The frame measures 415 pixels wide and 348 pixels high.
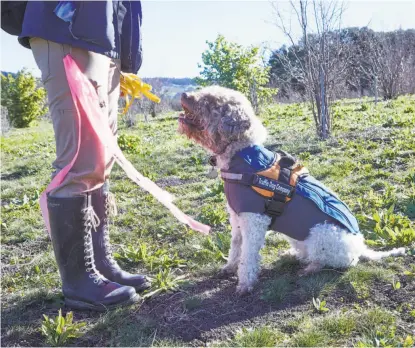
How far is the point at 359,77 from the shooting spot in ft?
83.2

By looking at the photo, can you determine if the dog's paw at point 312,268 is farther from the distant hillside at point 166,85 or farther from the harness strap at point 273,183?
the distant hillside at point 166,85

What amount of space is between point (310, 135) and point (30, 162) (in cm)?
594

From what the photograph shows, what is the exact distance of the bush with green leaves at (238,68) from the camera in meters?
18.0

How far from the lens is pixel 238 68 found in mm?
18500

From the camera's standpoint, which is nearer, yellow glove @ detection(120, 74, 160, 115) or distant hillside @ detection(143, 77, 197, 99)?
yellow glove @ detection(120, 74, 160, 115)

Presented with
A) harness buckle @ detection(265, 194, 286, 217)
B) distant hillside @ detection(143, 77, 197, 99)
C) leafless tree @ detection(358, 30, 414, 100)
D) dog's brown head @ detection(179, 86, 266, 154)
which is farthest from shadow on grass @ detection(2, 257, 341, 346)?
distant hillside @ detection(143, 77, 197, 99)

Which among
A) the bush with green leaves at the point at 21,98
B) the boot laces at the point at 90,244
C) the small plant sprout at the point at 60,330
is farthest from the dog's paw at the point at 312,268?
the bush with green leaves at the point at 21,98

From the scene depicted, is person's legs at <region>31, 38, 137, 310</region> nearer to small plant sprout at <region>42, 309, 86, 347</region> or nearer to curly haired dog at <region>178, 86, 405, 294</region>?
small plant sprout at <region>42, 309, 86, 347</region>

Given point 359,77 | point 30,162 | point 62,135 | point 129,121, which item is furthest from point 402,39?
point 62,135

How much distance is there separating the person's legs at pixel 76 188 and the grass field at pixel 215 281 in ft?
0.54

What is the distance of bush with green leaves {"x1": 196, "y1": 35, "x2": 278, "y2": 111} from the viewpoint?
59.0 ft

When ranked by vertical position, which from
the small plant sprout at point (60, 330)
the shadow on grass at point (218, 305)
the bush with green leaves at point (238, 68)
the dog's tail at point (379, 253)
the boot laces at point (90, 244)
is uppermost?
the bush with green leaves at point (238, 68)

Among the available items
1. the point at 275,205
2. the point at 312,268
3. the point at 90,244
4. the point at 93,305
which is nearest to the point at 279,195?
the point at 275,205

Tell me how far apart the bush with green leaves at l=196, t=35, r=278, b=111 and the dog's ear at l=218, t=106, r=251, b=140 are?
14.0 metres
